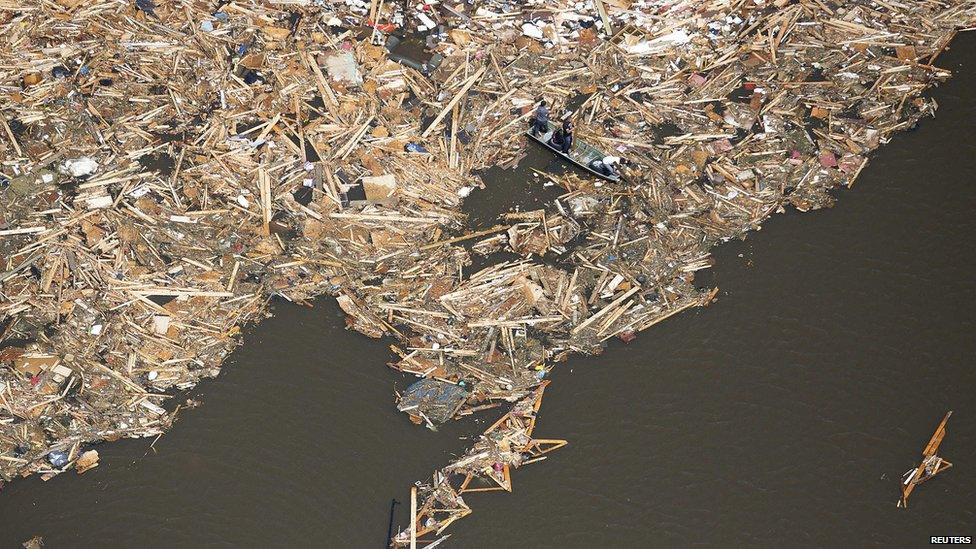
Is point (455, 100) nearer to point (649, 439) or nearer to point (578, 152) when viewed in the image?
point (578, 152)

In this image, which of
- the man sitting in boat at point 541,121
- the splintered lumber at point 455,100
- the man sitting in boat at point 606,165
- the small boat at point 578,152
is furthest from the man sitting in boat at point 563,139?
the splintered lumber at point 455,100

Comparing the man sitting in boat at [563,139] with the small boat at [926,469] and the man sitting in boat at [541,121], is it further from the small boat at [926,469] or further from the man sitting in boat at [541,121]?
the small boat at [926,469]

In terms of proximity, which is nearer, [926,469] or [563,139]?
[926,469]

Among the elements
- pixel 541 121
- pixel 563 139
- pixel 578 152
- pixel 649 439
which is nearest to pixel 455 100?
pixel 541 121

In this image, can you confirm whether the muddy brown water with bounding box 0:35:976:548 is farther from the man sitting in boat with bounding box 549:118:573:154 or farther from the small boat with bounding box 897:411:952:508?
the man sitting in boat with bounding box 549:118:573:154

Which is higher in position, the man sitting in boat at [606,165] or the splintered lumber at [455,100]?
the splintered lumber at [455,100]
